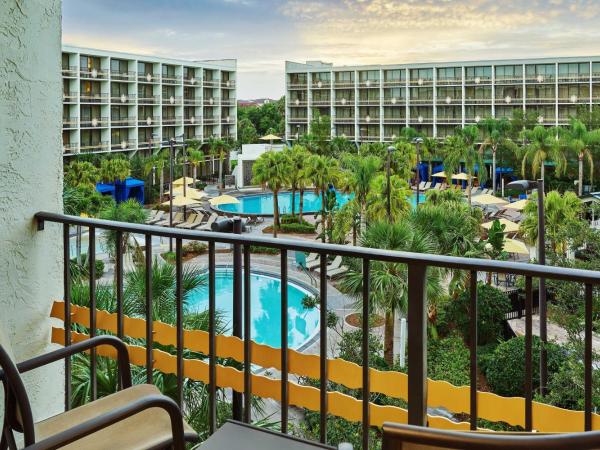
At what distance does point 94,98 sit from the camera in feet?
108

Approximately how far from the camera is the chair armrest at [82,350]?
1402 millimetres

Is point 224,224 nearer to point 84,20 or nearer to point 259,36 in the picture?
point 84,20

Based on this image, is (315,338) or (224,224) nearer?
(224,224)

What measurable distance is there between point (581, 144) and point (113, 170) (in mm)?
23167

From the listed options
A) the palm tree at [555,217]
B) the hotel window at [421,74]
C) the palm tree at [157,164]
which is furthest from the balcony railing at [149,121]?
the palm tree at [555,217]

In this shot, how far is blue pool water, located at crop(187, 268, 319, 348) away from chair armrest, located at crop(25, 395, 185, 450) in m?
11.3

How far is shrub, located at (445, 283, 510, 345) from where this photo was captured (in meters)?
12.5

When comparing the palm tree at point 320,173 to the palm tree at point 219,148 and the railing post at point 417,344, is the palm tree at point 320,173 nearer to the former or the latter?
the palm tree at point 219,148

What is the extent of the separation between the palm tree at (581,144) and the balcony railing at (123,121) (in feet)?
77.3

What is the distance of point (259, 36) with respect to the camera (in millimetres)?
54312

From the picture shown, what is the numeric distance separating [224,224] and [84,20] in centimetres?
4995

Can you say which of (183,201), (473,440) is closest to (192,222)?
(183,201)

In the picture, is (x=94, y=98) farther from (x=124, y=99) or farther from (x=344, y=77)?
(x=344, y=77)

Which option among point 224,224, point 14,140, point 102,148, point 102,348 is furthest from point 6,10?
point 102,148
